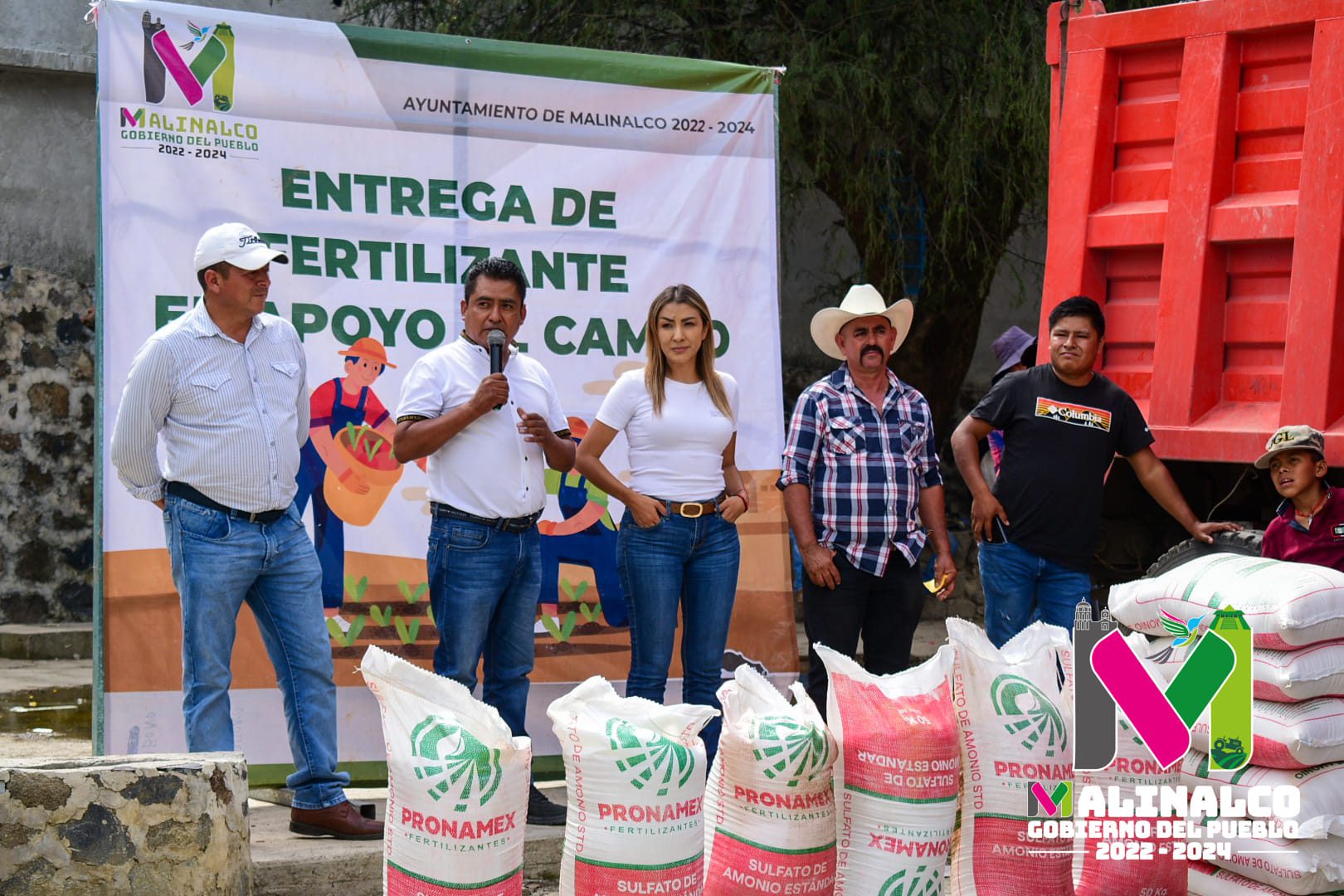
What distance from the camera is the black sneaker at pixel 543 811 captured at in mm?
4875

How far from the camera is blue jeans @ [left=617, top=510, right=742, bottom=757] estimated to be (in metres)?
4.90

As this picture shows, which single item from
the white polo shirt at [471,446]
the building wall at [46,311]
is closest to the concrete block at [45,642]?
the building wall at [46,311]

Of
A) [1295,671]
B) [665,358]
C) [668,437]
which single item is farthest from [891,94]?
[1295,671]

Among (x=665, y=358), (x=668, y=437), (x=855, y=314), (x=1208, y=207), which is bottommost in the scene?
(x=668, y=437)

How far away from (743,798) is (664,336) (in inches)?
69.3

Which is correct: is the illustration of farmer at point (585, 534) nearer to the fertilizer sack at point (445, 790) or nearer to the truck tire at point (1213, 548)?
the truck tire at point (1213, 548)

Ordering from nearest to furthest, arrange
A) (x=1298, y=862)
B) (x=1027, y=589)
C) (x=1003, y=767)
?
1. (x=1003, y=767)
2. (x=1298, y=862)
3. (x=1027, y=589)

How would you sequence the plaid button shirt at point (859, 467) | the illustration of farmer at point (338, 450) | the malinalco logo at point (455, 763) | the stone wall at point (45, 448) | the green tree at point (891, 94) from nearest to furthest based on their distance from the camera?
the malinalco logo at point (455, 763) < the plaid button shirt at point (859, 467) < the illustration of farmer at point (338, 450) < the green tree at point (891, 94) < the stone wall at point (45, 448)

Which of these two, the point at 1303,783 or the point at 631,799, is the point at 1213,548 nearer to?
the point at 1303,783

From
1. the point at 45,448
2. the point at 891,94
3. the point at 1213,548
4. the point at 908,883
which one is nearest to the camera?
the point at 908,883

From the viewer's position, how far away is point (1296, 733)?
4.10 meters

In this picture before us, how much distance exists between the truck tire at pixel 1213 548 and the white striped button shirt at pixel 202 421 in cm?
289

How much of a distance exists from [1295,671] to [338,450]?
3.19 metres

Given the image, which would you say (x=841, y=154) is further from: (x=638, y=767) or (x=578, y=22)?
(x=638, y=767)
